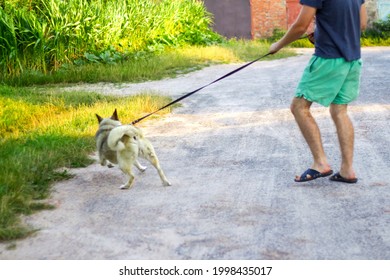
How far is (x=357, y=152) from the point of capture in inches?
314

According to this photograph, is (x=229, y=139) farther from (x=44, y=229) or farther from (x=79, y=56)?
(x=79, y=56)

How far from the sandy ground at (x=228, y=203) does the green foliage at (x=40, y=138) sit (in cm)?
18

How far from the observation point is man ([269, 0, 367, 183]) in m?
6.40

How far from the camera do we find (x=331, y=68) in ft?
21.2

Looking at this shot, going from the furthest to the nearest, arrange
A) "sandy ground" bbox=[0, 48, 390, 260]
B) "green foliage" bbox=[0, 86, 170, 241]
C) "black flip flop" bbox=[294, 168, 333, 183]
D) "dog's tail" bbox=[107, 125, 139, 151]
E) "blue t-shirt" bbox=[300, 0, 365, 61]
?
"black flip flop" bbox=[294, 168, 333, 183], "dog's tail" bbox=[107, 125, 139, 151], "blue t-shirt" bbox=[300, 0, 365, 61], "green foliage" bbox=[0, 86, 170, 241], "sandy ground" bbox=[0, 48, 390, 260]

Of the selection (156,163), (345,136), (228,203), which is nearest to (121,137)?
(156,163)

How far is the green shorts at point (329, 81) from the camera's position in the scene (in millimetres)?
6465

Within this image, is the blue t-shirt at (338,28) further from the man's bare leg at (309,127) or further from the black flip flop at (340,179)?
the black flip flop at (340,179)

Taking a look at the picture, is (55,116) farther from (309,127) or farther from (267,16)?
(267,16)

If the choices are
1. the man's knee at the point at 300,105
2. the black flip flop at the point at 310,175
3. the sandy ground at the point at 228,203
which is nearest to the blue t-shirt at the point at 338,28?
the man's knee at the point at 300,105

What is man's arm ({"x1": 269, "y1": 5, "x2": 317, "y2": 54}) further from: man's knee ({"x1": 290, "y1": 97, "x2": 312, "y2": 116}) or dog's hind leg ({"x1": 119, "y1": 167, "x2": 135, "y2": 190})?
dog's hind leg ({"x1": 119, "y1": 167, "x2": 135, "y2": 190})

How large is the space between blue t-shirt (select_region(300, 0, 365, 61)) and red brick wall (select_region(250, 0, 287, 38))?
19.5 meters

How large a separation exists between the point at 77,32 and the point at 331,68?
10.7 m

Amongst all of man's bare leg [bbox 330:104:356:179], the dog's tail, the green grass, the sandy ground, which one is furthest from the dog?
man's bare leg [bbox 330:104:356:179]
